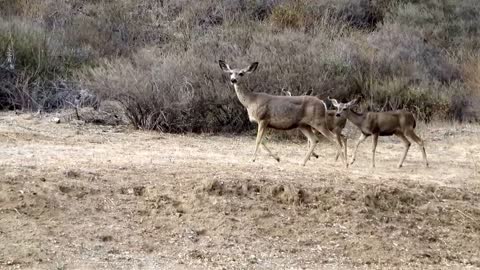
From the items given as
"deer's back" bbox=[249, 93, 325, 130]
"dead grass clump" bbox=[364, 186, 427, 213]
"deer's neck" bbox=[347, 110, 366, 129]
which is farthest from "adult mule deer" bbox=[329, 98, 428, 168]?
A: "dead grass clump" bbox=[364, 186, 427, 213]

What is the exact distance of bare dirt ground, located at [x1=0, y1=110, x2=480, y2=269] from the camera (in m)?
10.1

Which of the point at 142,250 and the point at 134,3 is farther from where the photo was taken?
the point at 134,3

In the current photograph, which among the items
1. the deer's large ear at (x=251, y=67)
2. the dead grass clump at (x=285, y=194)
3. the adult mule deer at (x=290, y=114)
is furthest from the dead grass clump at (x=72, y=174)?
the deer's large ear at (x=251, y=67)

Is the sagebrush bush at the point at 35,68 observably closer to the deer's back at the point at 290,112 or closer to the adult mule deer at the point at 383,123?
the deer's back at the point at 290,112

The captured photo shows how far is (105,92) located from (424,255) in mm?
9986

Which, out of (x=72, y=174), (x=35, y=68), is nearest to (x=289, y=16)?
(x=35, y=68)

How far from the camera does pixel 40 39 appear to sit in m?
22.2

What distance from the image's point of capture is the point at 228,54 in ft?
68.1

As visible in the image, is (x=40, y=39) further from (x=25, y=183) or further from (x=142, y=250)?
(x=142, y=250)

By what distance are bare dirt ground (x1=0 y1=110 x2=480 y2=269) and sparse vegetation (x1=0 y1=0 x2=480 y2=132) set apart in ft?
16.1

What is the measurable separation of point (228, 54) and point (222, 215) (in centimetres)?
1008

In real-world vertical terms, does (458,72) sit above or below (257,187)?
below

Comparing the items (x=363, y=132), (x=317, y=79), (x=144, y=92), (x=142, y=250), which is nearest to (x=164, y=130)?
(x=144, y=92)

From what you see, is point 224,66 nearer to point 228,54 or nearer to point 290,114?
point 290,114
